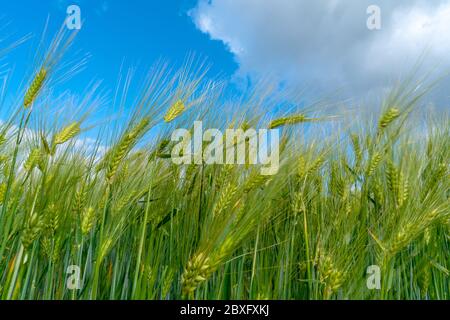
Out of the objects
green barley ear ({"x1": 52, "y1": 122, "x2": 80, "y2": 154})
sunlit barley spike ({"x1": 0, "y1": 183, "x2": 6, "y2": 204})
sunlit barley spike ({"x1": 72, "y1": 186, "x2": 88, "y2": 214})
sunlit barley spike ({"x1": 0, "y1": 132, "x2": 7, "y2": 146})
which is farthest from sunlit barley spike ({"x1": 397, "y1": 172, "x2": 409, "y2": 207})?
sunlit barley spike ({"x1": 0, "y1": 132, "x2": 7, "y2": 146})

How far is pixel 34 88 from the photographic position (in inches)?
79.3

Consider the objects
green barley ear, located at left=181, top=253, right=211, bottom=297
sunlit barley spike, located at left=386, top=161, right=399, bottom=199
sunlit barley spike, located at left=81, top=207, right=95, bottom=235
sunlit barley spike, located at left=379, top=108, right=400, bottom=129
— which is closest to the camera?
green barley ear, located at left=181, top=253, right=211, bottom=297

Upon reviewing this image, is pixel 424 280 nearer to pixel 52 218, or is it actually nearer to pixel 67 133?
pixel 52 218

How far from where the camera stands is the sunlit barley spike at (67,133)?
2.07m

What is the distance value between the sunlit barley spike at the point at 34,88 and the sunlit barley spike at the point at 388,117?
142 cm

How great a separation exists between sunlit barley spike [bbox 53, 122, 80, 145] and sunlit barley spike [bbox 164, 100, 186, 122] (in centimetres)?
37

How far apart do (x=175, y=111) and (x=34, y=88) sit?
0.55 meters

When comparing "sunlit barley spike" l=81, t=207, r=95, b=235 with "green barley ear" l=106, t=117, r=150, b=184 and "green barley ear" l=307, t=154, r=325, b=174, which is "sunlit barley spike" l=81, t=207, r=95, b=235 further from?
"green barley ear" l=307, t=154, r=325, b=174

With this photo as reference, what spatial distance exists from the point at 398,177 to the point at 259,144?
25.1 inches

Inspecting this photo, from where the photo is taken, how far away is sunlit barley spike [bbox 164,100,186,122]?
2062 millimetres

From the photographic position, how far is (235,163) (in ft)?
5.98

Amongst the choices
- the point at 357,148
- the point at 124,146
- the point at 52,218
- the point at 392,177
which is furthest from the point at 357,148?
the point at 52,218

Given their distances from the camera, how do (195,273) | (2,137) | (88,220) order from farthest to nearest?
(2,137) → (88,220) → (195,273)

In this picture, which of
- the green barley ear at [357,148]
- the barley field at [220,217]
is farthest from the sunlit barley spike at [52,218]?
the green barley ear at [357,148]
